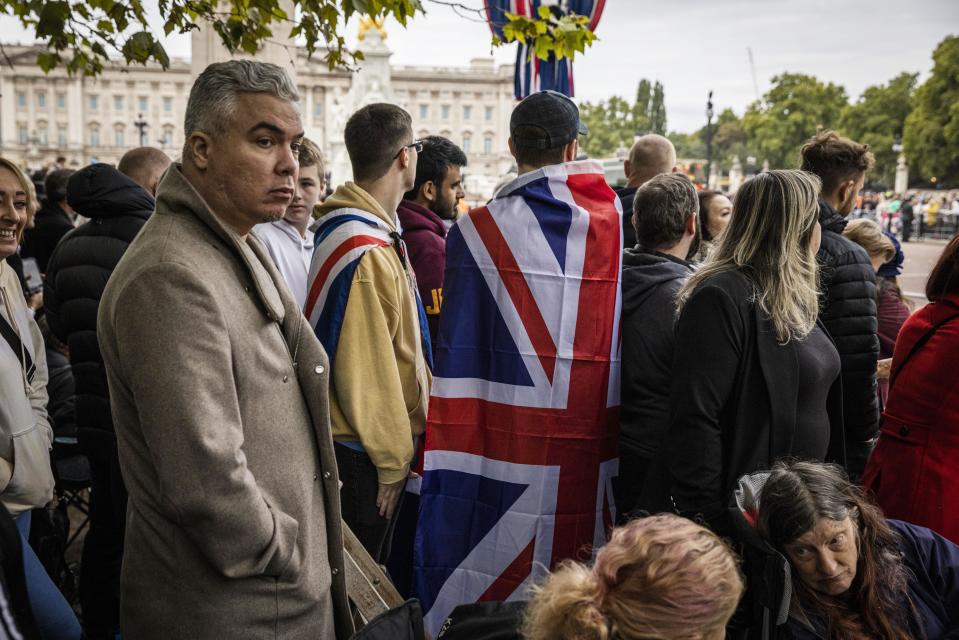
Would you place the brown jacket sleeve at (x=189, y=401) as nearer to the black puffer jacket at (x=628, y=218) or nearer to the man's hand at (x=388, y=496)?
the man's hand at (x=388, y=496)

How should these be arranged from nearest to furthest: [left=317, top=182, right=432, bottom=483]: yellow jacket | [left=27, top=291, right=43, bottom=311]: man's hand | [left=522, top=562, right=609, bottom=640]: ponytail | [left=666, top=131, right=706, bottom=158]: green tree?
[left=522, top=562, right=609, bottom=640]: ponytail < [left=317, top=182, right=432, bottom=483]: yellow jacket < [left=27, top=291, right=43, bottom=311]: man's hand < [left=666, top=131, right=706, bottom=158]: green tree

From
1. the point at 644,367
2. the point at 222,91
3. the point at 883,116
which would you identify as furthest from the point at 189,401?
the point at 883,116

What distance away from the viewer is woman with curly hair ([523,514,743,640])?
5.86 feet

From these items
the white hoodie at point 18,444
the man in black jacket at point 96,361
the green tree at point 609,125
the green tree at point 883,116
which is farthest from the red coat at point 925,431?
the green tree at point 609,125

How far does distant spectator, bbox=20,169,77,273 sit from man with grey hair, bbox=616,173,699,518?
5.66 meters

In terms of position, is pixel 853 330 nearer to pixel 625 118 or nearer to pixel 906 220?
pixel 906 220

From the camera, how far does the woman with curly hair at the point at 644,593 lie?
1.79 meters

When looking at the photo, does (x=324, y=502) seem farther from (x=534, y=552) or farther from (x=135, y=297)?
(x=534, y=552)

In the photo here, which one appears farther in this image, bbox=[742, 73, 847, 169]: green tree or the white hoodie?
bbox=[742, 73, 847, 169]: green tree

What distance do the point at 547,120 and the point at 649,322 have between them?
85 cm

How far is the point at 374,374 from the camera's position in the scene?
3.01m

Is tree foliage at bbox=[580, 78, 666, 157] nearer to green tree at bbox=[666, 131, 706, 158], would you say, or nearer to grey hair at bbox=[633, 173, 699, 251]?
green tree at bbox=[666, 131, 706, 158]

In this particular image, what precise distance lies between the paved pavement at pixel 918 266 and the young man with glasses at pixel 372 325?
9092 mm

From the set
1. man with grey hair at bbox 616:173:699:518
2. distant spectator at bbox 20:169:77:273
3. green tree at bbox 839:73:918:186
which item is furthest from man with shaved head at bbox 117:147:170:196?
green tree at bbox 839:73:918:186
